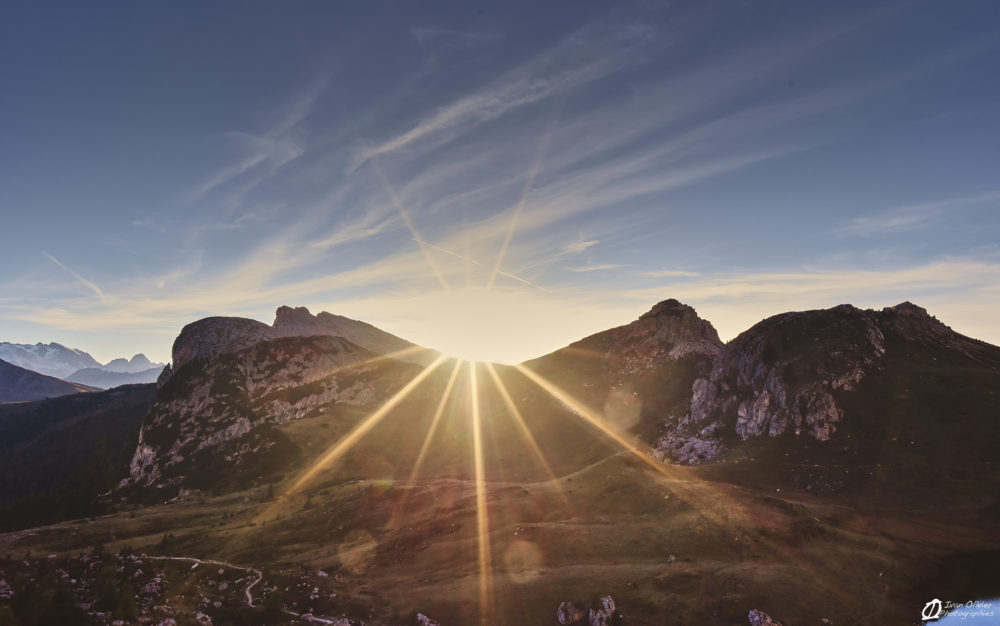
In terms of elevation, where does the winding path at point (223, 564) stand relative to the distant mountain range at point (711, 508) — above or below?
below

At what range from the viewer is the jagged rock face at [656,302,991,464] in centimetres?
12256

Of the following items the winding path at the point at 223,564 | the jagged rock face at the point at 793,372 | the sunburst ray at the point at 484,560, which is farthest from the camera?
the jagged rock face at the point at 793,372

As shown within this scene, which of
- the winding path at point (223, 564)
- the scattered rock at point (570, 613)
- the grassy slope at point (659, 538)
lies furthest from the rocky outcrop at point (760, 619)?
the winding path at point (223, 564)

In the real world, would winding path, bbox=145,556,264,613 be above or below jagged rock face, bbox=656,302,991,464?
below

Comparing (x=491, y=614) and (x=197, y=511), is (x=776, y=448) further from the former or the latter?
(x=197, y=511)

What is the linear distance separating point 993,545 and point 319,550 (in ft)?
384

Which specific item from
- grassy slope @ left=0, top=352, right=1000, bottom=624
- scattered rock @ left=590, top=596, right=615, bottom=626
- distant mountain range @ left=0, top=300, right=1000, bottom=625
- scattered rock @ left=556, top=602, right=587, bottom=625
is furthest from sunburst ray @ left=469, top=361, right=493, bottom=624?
scattered rock @ left=590, top=596, right=615, bottom=626

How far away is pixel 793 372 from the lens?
436 ft

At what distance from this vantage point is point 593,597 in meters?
61.6

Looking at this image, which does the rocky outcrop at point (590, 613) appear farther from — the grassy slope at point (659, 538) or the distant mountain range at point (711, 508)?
the grassy slope at point (659, 538)

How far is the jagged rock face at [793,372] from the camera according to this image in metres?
123

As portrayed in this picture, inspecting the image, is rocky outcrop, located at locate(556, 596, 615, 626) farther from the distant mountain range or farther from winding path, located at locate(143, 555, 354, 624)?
winding path, located at locate(143, 555, 354, 624)

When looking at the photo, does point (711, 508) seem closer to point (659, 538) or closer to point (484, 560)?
point (659, 538)

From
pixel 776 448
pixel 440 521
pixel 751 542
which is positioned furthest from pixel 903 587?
pixel 440 521
